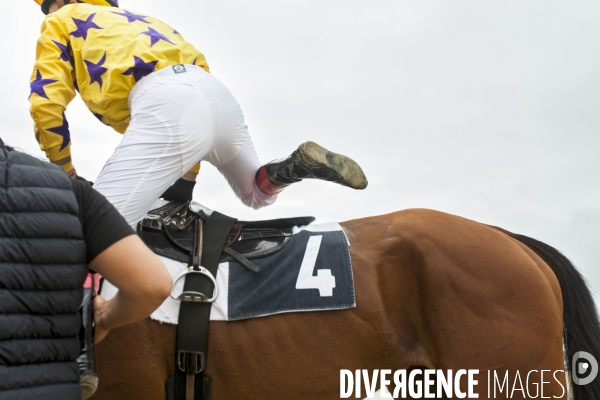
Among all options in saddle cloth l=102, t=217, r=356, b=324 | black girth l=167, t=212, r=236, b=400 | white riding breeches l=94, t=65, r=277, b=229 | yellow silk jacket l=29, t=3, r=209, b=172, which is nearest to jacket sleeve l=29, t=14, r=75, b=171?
yellow silk jacket l=29, t=3, r=209, b=172

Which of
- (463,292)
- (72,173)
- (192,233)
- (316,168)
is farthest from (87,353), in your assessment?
(463,292)

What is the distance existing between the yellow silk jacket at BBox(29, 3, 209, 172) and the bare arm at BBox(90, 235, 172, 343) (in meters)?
1.46

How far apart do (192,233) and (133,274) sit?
1380mm

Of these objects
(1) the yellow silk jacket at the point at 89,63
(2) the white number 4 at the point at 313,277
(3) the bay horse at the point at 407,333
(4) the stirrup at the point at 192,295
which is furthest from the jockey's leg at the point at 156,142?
(2) the white number 4 at the point at 313,277

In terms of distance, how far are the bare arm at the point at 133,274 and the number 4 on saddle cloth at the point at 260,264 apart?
108 cm

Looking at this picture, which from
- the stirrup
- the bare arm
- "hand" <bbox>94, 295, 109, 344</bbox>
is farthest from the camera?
the stirrup

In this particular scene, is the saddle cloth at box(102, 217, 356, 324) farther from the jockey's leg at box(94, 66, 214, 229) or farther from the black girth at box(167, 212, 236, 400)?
the jockey's leg at box(94, 66, 214, 229)

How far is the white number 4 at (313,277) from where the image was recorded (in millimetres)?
2594

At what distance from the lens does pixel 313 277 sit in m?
2.64

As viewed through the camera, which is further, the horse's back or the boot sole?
the boot sole

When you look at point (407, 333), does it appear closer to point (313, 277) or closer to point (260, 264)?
point (313, 277)

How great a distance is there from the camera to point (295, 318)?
2553 mm

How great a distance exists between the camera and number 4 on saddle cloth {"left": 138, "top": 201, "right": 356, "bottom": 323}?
2.54 m

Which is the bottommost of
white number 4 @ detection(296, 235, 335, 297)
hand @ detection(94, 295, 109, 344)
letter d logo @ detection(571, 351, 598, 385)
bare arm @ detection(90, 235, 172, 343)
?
letter d logo @ detection(571, 351, 598, 385)
